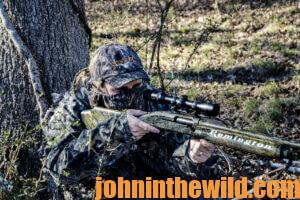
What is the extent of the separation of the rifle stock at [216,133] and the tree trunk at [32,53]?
46.3 inches

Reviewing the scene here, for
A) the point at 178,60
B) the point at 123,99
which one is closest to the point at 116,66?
the point at 123,99

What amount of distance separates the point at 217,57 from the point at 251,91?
8.03ft

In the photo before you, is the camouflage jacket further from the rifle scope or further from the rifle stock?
the rifle scope

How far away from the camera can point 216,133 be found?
318 cm

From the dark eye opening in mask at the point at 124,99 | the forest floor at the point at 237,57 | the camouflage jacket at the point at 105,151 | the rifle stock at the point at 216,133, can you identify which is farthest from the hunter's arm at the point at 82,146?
the forest floor at the point at 237,57

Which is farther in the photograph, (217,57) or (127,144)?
(217,57)

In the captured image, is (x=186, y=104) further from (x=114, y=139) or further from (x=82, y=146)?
(x=82, y=146)

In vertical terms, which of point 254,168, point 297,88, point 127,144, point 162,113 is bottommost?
point 254,168

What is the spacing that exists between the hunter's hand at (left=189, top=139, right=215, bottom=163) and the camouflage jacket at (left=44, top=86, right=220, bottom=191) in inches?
5.2

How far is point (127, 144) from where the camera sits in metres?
3.71

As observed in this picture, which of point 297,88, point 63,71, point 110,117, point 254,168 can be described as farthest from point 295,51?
point 110,117

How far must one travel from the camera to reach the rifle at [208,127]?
290cm

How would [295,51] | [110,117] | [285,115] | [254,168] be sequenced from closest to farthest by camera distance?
[110,117]
[254,168]
[285,115]
[295,51]

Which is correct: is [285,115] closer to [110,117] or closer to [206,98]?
[206,98]
